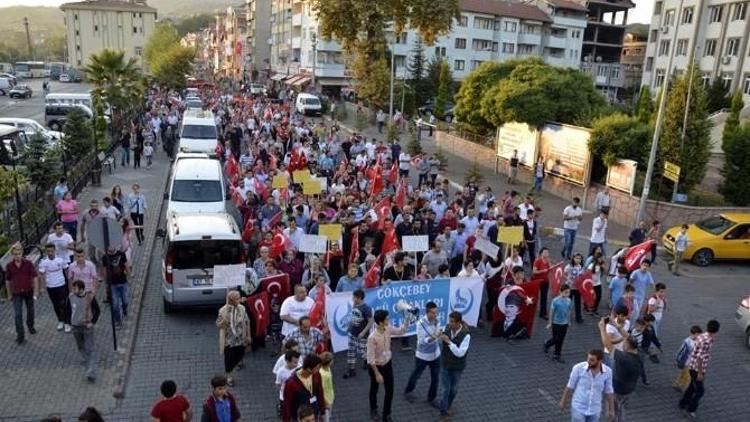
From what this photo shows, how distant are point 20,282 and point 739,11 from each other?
5978cm

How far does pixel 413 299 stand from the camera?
10.4 m

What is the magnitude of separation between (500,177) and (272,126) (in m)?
12.6

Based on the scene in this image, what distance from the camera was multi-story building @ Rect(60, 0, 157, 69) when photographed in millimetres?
107750

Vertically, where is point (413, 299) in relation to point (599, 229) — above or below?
below

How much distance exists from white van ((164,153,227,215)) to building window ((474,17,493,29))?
2490 inches

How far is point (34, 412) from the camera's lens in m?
8.12

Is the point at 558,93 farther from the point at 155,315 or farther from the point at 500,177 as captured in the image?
the point at 155,315

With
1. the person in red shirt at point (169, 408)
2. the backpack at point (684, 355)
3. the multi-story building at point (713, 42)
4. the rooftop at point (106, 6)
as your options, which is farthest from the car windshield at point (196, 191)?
the rooftop at point (106, 6)

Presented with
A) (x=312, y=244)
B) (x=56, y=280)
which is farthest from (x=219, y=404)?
(x=312, y=244)

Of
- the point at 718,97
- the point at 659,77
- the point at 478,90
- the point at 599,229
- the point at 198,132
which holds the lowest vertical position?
the point at 599,229

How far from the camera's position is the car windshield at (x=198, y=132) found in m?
26.9

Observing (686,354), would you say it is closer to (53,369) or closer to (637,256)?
(637,256)

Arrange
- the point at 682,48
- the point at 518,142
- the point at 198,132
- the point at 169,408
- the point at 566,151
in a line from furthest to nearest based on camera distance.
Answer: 1. the point at 682,48
2. the point at 518,142
3. the point at 198,132
4. the point at 566,151
5. the point at 169,408

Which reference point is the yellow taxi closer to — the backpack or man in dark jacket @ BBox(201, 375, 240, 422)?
the backpack
